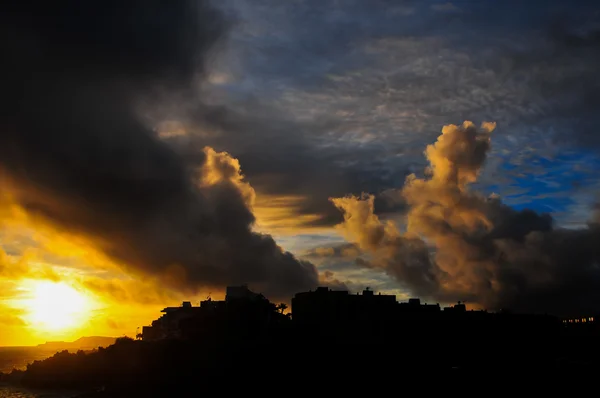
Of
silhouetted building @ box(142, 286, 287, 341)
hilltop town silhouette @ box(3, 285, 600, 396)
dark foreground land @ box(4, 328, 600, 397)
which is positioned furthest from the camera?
silhouetted building @ box(142, 286, 287, 341)

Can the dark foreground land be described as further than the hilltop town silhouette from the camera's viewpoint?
No

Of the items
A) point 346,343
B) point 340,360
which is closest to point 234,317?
point 346,343

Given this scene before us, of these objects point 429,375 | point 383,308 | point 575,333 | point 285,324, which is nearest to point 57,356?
point 285,324

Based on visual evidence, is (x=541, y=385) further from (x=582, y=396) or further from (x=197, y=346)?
(x=197, y=346)

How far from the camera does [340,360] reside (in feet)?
335

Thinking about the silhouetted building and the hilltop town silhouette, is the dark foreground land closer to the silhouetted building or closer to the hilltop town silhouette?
the hilltop town silhouette

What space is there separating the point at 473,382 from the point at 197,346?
180 feet

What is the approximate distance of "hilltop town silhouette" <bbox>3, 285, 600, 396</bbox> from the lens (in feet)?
338

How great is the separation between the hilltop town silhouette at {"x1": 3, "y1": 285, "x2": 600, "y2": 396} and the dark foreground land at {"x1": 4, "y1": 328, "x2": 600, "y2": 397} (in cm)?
21

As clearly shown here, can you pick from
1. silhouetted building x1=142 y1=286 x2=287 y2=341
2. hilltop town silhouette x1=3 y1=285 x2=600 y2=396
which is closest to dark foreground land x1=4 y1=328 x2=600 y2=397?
hilltop town silhouette x1=3 y1=285 x2=600 y2=396

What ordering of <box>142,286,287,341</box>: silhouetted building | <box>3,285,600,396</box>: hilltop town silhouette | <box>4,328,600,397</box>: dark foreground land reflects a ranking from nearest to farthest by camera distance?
<box>4,328,600,397</box>: dark foreground land < <box>3,285,600,396</box>: hilltop town silhouette < <box>142,286,287,341</box>: silhouetted building

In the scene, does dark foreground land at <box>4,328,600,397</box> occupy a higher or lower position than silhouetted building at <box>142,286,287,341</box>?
lower

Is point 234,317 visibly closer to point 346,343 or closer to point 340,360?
point 346,343

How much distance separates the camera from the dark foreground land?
96.1 metres
